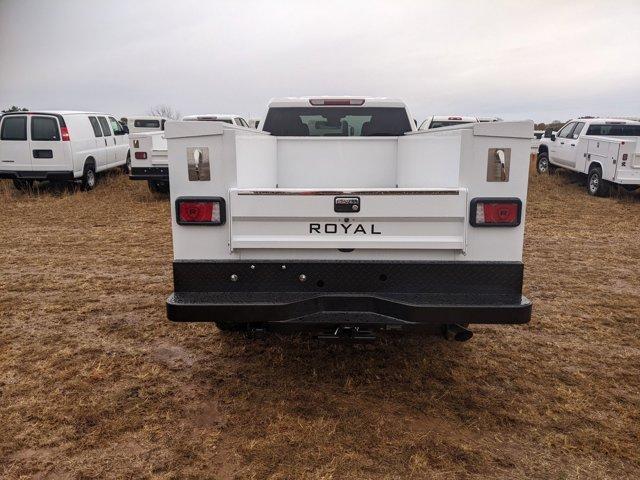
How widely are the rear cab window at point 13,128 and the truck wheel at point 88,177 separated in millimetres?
1669

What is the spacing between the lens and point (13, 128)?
43.3 feet

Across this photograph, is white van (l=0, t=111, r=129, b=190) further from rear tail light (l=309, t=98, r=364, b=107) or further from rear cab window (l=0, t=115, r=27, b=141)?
rear tail light (l=309, t=98, r=364, b=107)

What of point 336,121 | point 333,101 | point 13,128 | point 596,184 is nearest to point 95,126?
point 13,128

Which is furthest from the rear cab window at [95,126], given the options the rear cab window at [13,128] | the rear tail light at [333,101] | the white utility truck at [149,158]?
the rear tail light at [333,101]

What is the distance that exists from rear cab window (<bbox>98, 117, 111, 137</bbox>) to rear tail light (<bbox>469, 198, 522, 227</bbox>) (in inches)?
572

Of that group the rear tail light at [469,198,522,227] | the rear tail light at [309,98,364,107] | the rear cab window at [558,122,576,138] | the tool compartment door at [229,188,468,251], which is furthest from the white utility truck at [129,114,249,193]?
the rear cab window at [558,122,576,138]

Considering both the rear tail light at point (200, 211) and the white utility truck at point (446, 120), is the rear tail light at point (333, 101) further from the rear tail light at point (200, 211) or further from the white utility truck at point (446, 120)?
the white utility truck at point (446, 120)

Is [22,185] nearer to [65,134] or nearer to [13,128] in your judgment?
[13,128]

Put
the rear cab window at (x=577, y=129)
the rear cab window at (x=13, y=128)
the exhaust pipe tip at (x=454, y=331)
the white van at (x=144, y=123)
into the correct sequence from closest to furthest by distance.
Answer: the exhaust pipe tip at (x=454, y=331), the rear cab window at (x=13, y=128), the rear cab window at (x=577, y=129), the white van at (x=144, y=123)

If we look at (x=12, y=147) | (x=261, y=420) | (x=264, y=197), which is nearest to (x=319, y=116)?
(x=264, y=197)

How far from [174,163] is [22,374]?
206 cm

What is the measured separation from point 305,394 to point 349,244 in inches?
45.2

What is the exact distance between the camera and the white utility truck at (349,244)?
3279 mm

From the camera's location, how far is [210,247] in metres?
3.40
